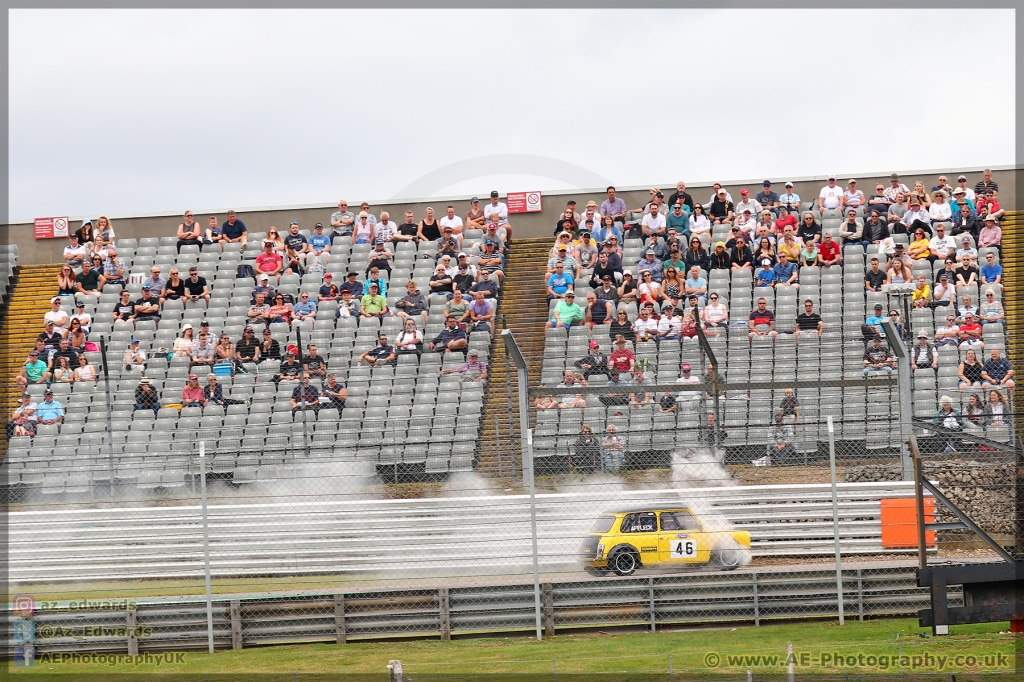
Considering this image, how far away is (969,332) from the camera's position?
1906 cm

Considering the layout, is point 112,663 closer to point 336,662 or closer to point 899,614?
point 336,662

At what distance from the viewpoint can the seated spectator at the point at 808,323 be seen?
1828 centimetres

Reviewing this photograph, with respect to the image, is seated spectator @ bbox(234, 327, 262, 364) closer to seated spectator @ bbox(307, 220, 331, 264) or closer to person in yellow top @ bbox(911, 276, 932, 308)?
seated spectator @ bbox(307, 220, 331, 264)

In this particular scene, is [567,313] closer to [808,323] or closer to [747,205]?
[808,323]

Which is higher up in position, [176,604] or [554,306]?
[554,306]

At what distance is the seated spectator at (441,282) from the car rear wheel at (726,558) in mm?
9267

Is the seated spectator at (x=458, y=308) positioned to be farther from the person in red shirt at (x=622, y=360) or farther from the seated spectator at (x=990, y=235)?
the seated spectator at (x=990, y=235)

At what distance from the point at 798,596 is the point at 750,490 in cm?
146

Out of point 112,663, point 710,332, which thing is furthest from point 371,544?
point 710,332

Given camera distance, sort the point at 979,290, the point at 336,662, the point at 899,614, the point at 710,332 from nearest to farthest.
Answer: the point at 336,662, the point at 899,614, the point at 710,332, the point at 979,290

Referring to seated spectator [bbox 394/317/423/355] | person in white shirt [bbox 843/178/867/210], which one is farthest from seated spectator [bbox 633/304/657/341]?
person in white shirt [bbox 843/178/867/210]

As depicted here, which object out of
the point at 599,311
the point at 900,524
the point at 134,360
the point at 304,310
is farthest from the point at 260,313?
the point at 900,524

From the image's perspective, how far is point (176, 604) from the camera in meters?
14.8

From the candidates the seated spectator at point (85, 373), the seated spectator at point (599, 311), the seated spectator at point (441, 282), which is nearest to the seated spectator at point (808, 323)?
the seated spectator at point (599, 311)
